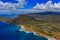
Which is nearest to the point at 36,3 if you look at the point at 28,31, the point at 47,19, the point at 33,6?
the point at 33,6

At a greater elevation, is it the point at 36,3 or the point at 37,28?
the point at 36,3

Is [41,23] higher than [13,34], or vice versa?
[41,23]

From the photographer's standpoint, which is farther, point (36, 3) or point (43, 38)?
point (36, 3)

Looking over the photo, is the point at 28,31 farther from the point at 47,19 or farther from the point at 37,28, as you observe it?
the point at 47,19
